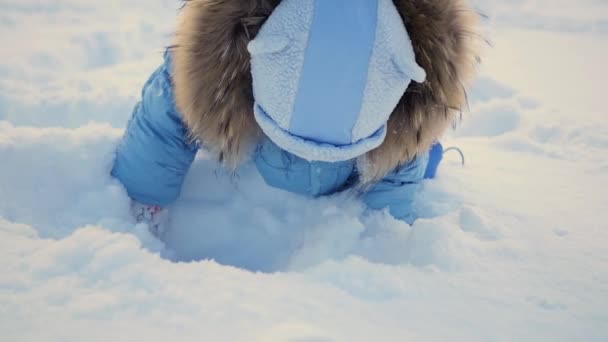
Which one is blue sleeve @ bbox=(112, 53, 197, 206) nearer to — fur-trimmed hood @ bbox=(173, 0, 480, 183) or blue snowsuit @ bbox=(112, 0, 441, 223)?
fur-trimmed hood @ bbox=(173, 0, 480, 183)

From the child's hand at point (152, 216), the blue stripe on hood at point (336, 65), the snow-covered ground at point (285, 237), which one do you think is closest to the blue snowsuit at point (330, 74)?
the blue stripe on hood at point (336, 65)

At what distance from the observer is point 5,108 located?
4.00 ft

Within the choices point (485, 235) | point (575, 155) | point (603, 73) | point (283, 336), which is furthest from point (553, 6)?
point (283, 336)

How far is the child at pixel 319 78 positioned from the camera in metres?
0.66

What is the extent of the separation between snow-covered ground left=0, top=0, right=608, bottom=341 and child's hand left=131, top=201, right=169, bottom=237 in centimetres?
3

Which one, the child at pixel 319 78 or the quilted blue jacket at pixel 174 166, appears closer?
the child at pixel 319 78

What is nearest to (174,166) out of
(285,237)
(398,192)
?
(285,237)

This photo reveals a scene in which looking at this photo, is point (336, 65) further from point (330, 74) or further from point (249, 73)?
point (249, 73)

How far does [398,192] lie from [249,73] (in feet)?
1.21

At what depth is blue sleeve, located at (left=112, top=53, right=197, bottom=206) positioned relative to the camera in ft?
3.09

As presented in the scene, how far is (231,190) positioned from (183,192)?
0.09 metres

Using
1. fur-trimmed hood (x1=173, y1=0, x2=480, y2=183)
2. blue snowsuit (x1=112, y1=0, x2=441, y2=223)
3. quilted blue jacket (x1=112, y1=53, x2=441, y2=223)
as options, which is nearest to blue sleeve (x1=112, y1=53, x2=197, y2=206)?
quilted blue jacket (x1=112, y1=53, x2=441, y2=223)

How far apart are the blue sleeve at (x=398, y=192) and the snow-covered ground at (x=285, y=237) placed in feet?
0.11

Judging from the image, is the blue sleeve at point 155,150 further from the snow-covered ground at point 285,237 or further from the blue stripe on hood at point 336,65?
the blue stripe on hood at point 336,65
